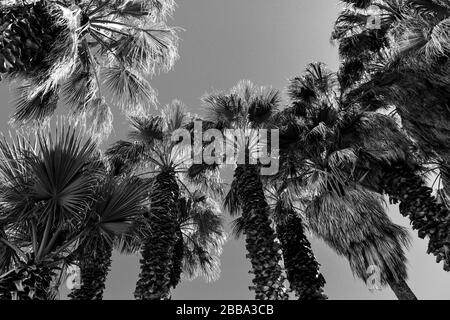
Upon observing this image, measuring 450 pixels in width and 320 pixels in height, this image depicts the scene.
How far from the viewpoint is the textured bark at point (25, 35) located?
462 centimetres

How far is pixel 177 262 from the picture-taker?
10.6 m

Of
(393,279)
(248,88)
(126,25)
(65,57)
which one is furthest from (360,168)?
(65,57)

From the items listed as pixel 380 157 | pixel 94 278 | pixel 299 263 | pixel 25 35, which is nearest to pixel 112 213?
pixel 94 278

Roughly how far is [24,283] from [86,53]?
208 inches

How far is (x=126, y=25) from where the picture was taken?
739 cm

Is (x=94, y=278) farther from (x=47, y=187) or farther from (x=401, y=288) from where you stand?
(x=401, y=288)

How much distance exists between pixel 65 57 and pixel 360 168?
7049mm

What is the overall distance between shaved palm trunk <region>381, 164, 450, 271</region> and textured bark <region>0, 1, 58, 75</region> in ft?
24.1

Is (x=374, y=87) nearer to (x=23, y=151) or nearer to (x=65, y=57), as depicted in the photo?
(x=65, y=57)

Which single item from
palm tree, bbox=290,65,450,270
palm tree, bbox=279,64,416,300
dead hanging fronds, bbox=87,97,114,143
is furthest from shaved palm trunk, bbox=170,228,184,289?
palm tree, bbox=290,65,450,270

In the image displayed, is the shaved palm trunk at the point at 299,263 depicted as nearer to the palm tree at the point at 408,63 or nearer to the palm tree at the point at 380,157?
the palm tree at the point at 380,157

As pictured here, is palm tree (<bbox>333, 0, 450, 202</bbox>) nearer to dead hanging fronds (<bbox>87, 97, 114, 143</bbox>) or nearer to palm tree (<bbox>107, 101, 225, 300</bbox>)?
palm tree (<bbox>107, 101, 225, 300</bbox>)

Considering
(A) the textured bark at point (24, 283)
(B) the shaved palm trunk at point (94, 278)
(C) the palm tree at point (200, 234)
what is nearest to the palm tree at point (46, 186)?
(A) the textured bark at point (24, 283)

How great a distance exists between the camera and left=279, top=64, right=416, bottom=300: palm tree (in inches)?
312
